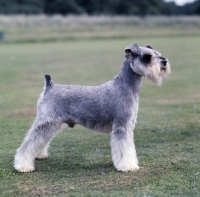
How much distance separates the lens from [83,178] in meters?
6.54

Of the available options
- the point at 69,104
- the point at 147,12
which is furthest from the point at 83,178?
the point at 147,12

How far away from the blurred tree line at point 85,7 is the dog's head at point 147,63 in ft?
244

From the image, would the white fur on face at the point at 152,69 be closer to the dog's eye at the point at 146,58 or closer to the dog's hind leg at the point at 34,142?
the dog's eye at the point at 146,58

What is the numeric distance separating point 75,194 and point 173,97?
31.7 ft

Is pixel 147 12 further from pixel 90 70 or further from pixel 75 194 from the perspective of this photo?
pixel 75 194

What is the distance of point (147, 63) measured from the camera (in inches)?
265

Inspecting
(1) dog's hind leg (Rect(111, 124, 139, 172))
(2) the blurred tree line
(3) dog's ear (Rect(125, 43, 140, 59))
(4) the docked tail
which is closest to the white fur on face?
(3) dog's ear (Rect(125, 43, 140, 59))

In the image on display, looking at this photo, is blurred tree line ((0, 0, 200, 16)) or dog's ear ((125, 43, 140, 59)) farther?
blurred tree line ((0, 0, 200, 16))

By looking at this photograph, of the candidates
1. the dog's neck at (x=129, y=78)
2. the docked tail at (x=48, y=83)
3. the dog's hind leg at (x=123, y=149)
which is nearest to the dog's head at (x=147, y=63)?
the dog's neck at (x=129, y=78)

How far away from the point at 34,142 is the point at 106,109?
1.33 m

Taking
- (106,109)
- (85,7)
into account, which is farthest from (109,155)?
(85,7)

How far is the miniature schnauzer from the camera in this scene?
22.3 ft

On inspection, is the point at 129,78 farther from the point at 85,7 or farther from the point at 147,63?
the point at 85,7

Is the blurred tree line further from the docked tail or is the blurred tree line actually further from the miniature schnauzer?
the miniature schnauzer
